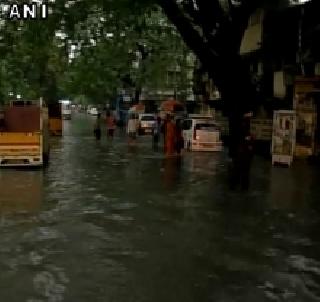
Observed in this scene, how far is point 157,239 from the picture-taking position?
11.0 m

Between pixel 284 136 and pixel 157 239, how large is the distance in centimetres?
1506

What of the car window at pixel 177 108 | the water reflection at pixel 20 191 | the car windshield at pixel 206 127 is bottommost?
the water reflection at pixel 20 191

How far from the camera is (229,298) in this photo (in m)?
7.57

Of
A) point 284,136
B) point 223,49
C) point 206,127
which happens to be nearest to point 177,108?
point 206,127

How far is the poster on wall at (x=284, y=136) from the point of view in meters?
25.1

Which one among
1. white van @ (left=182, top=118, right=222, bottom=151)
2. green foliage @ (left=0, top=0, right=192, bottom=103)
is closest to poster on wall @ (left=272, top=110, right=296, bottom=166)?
green foliage @ (left=0, top=0, right=192, bottom=103)

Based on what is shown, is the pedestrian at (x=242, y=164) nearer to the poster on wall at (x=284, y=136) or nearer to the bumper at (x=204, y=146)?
the poster on wall at (x=284, y=136)

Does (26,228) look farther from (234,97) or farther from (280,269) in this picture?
(234,97)

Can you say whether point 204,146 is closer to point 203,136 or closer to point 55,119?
point 203,136

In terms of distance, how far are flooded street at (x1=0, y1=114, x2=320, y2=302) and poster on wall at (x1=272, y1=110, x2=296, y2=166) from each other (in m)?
3.81

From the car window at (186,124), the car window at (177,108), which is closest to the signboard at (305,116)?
the car window at (186,124)

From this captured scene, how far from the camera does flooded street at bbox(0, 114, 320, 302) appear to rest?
7969 mm

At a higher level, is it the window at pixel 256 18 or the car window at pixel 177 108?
the window at pixel 256 18

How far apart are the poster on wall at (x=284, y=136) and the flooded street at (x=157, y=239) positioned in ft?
12.5
